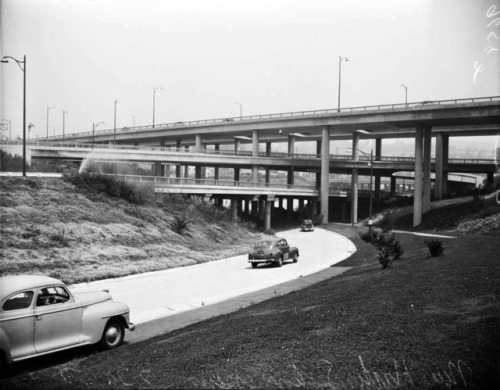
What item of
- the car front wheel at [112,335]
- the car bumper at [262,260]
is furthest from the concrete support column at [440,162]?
the car front wheel at [112,335]

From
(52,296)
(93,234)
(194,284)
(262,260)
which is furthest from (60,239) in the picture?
(52,296)

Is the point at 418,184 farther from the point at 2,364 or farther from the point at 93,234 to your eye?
the point at 2,364

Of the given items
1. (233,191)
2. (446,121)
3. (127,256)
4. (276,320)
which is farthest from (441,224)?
(276,320)

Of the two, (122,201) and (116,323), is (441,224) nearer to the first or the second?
(122,201)

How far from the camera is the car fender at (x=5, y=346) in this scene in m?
9.28

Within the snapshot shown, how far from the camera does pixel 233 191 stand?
5853 centimetres

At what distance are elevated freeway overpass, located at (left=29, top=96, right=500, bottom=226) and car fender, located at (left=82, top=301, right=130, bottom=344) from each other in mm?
53980

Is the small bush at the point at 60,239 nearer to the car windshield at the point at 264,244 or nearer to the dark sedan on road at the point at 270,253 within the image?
the dark sedan on road at the point at 270,253

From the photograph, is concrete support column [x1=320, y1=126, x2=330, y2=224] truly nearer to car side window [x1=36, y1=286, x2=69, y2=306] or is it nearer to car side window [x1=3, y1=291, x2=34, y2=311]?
car side window [x1=36, y1=286, x2=69, y2=306]

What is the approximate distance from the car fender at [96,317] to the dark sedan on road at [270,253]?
1736cm

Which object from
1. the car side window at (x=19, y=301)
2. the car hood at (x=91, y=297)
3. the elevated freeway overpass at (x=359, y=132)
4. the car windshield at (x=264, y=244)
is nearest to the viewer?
the car side window at (x=19, y=301)

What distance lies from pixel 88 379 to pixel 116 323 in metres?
3.43

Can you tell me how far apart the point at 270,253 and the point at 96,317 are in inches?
723

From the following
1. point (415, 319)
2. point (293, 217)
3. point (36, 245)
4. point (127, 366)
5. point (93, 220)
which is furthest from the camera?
point (293, 217)
